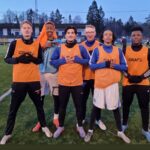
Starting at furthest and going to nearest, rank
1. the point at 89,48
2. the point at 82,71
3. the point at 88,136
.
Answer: the point at 89,48
the point at 82,71
the point at 88,136

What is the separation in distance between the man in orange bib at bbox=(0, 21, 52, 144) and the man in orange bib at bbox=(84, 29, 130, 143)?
0.95 metres

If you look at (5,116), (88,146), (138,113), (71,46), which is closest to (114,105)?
(88,146)

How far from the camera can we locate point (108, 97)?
5457mm

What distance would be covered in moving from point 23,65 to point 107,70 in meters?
1.36

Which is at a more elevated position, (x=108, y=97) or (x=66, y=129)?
(x=108, y=97)

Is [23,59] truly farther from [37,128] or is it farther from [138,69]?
[138,69]

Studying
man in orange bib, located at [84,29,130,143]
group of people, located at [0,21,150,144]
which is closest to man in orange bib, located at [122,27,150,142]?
group of people, located at [0,21,150,144]

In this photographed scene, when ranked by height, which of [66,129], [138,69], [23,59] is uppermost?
[23,59]

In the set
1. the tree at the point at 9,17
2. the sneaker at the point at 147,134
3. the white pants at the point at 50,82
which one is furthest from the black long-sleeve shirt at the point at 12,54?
the tree at the point at 9,17

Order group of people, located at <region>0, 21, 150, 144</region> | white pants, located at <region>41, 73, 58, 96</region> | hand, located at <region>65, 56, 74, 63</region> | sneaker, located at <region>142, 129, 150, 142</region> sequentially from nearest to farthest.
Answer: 1. group of people, located at <region>0, 21, 150, 144</region>
2. hand, located at <region>65, 56, 74, 63</region>
3. sneaker, located at <region>142, 129, 150, 142</region>
4. white pants, located at <region>41, 73, 58, 96</region>

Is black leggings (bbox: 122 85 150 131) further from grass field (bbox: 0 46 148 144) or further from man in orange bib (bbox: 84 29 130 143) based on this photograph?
grass field (bbox: 0 46 148 144)

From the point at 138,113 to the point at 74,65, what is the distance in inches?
100

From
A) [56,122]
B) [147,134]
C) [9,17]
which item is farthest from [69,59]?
[9,17]

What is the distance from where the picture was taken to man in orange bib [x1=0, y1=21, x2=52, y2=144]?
535cm
